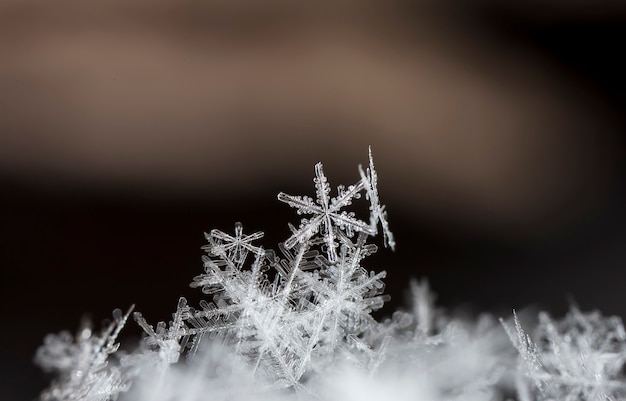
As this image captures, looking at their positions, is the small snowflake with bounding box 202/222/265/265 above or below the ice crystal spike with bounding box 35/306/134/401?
above

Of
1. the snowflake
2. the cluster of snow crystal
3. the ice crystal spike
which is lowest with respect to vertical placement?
the ice crystal spike

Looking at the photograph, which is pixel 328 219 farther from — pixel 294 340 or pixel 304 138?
pixel 304 138

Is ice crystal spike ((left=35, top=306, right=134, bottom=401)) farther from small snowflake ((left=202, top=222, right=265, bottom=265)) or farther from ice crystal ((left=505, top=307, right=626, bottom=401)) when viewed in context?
ice crystal ((left=505, top=307, right=626, bottom=401))

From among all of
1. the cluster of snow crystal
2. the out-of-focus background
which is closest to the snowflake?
the cluster of snow crystal

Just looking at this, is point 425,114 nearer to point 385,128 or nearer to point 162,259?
point 385,128

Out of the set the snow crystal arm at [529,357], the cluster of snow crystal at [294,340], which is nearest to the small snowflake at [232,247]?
the cluster of snow crystal at [294,340]

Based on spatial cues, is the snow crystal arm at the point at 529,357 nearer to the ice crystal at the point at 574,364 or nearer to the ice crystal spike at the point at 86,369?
the ice crystal at the point at 574,364

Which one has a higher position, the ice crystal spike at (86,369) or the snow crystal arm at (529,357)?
the snow crystal arm at (529,357)

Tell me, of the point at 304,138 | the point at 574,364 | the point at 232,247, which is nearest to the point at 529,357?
the point at 574,364
